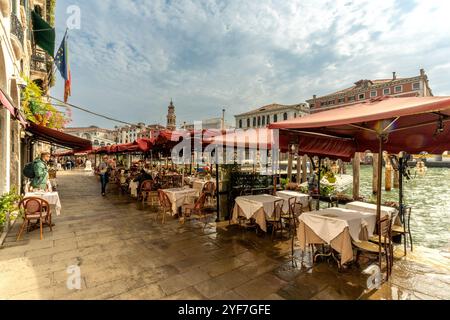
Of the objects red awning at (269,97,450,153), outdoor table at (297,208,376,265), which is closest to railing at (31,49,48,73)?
red awning at (269,97,450,153)

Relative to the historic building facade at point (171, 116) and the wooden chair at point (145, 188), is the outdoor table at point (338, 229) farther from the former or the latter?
the historic building facade at point (171, 116)

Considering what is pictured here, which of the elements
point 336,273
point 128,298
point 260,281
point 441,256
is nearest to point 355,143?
point 441,256

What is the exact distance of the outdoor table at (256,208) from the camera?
5.08m

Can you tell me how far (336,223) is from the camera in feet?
11.9

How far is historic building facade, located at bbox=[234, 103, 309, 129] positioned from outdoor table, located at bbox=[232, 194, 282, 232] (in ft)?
166

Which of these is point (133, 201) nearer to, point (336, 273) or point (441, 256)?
point (336, 273)

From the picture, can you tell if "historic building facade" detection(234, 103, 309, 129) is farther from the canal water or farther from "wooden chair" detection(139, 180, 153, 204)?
"wooden chair" detection(139, 180, 153, 204)

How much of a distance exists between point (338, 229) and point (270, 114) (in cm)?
5951

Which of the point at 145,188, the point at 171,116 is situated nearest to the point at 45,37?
the point at 145,188

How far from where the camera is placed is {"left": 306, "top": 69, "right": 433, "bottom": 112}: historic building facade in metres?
41.7

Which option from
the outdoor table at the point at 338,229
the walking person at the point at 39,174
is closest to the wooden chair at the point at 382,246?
the outdoor table at the point at 338,229

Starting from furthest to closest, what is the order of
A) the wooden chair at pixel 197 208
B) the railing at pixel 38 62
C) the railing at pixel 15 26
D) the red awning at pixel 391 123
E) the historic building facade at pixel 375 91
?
the historic building facade at pixel 375 91
the railing at pixel 38 62
the railing at pixel 15 26
the wooden chair at pixel 197 208
the red awning at pixel 391 123

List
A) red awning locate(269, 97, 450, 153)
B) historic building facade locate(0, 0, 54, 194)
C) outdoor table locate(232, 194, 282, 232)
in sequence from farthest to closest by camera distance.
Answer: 1. historic building facade locate(0, 0, 54, 194)
2. outdoor table locate(232, 194, 282, 232)
3. red awning locate(269, 97, 450, 153)

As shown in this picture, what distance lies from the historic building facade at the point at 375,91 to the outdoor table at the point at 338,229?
39.0 metres
